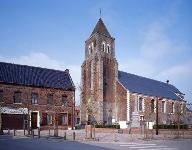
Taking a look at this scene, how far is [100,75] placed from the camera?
51.0 m

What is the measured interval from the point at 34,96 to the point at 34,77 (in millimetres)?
3372

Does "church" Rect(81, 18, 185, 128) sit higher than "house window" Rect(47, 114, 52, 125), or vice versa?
"church" Rect(81, 18, 185, 128)

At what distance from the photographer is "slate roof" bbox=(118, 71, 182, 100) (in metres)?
55.5

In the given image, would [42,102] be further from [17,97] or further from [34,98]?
[17,97]

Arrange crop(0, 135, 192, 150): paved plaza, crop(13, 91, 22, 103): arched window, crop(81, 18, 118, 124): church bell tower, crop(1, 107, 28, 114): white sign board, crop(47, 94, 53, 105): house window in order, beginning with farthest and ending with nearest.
Result: crop(81, 18, 118, 124): church bell tower → crop(47, 94, 53, 105): house window → crop(13, 91, 22, 103): arched window → crop(1, 107, 28, 114): white sign board → crop(0, 135, 192, 150): paved plaza

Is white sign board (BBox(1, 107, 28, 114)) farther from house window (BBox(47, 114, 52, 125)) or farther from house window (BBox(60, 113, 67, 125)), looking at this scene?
house window (BBox(60, 113, 67, 125))

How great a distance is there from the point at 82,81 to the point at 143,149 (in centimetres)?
3844

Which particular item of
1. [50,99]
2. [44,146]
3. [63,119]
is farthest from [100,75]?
[44,146]

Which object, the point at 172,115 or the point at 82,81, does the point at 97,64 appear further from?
the point at 172,115

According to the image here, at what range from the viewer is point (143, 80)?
63.2m

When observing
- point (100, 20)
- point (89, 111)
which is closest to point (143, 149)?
point (89, 111)

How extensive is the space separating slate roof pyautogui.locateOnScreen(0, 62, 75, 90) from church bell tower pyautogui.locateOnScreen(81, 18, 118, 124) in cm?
570

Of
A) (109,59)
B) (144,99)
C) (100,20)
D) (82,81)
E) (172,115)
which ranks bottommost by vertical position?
(172,115)

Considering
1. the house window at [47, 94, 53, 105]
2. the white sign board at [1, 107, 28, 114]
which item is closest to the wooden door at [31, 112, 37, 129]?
the white sign board at [1, 107, 28, 114]
